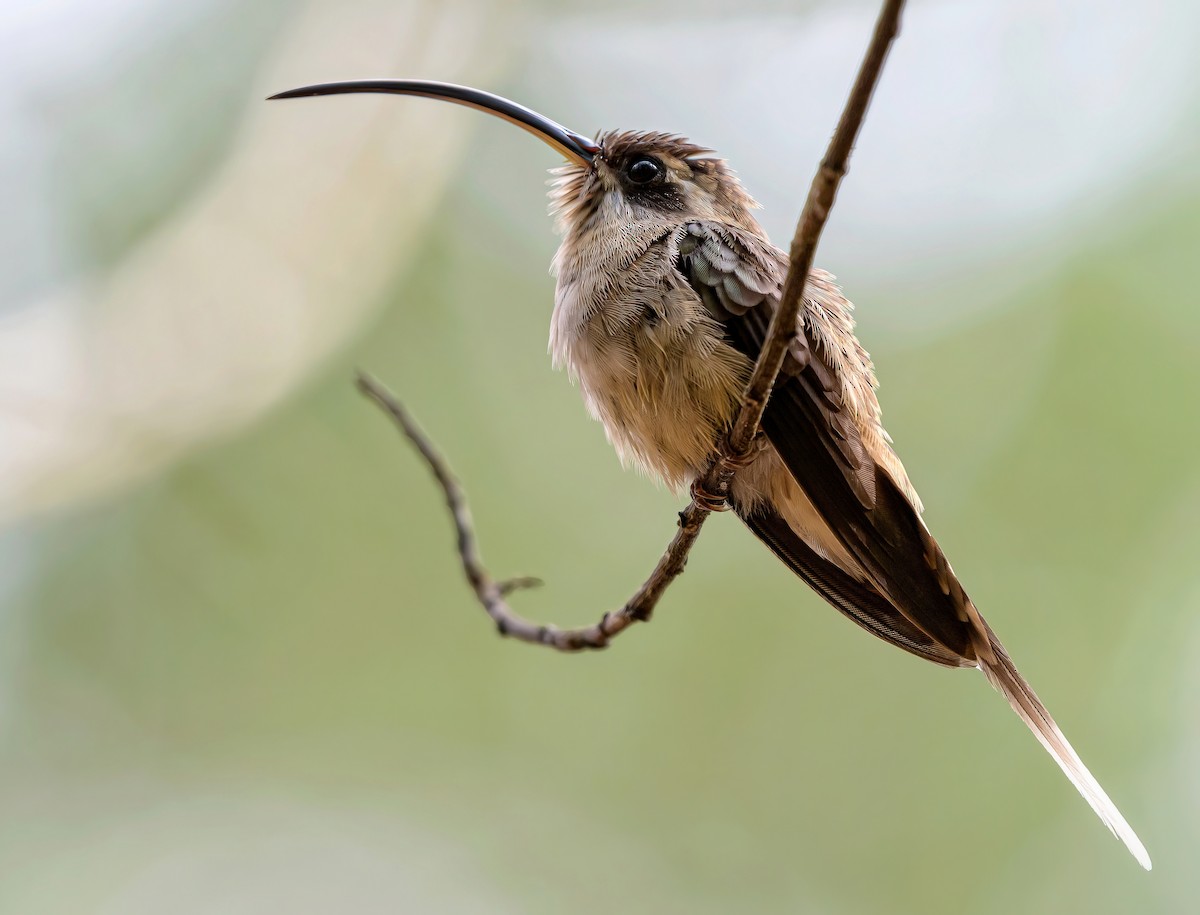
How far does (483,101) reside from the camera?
149 inches

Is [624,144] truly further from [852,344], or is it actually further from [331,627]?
[331,627]

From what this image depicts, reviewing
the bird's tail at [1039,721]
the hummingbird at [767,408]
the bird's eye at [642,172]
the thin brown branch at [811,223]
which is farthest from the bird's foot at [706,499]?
the bird's eye at [642,172]

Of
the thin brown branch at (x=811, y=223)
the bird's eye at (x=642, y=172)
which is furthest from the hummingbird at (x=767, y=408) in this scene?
the thin brown branch at (x=811, y=223)

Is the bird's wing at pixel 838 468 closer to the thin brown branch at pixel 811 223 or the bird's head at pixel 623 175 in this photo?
the thin brown branch at pixel 811 223

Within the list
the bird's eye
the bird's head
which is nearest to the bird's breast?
the bird's head

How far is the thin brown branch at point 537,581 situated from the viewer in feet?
9.32

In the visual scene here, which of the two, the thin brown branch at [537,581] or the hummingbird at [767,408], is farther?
the hummingbird at [767,408]

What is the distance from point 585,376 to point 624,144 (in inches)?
46.6

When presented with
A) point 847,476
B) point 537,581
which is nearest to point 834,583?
point 847,476

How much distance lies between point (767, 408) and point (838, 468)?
11.1 inches

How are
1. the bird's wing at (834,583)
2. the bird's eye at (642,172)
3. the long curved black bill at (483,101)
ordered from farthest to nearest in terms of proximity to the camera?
the bird's eye at (642,172), the long curved black bill at (483,101), the bird's wing at (834,583)

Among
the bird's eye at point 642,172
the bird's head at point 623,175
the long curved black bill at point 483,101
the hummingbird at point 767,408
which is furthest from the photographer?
the bird's eye at point 642,172

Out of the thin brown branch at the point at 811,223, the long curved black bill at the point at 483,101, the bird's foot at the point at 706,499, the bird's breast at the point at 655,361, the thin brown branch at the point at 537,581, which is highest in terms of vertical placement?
the thin brown branch at the point at 811,223

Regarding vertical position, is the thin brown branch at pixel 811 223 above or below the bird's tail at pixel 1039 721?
above
